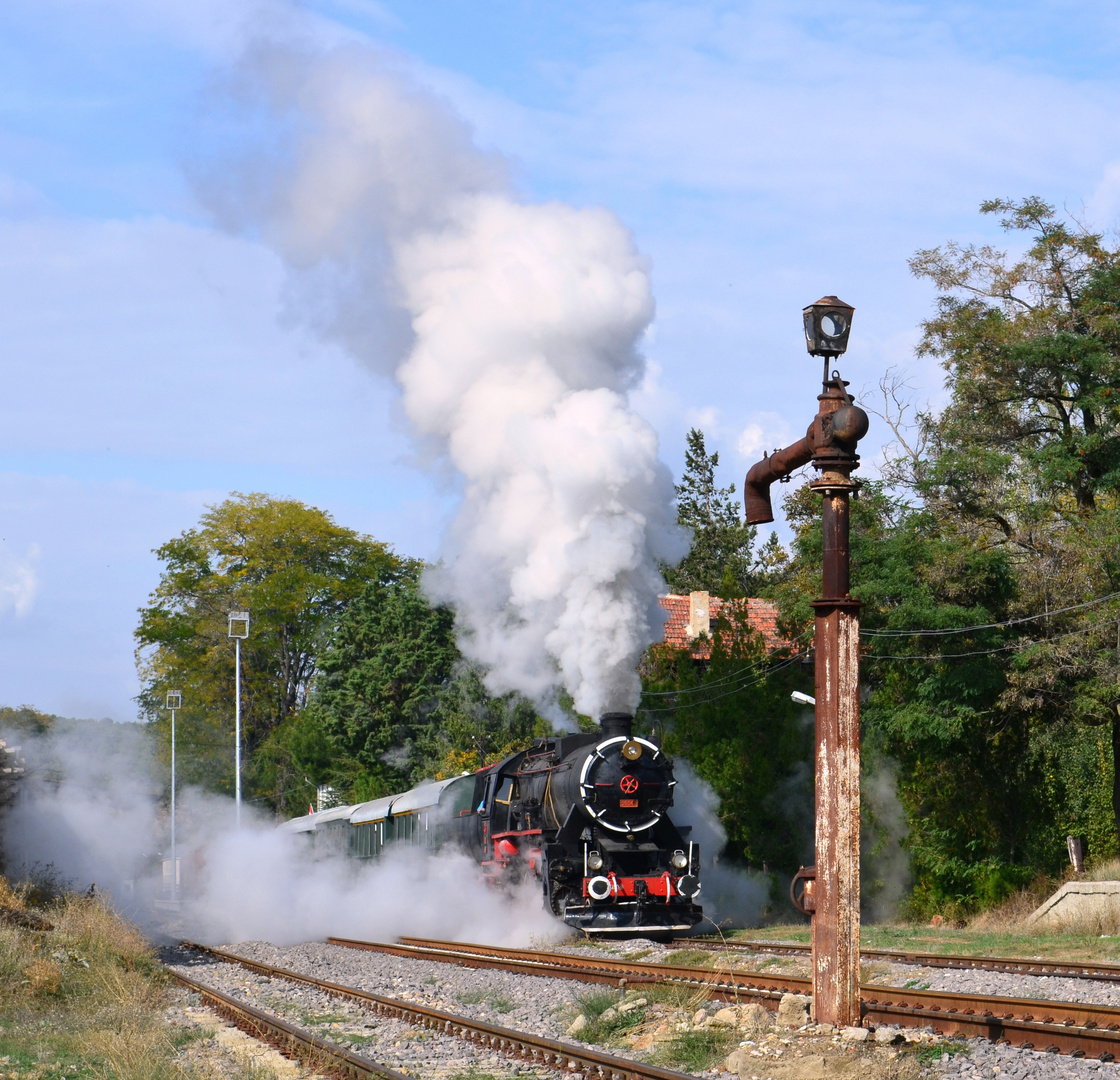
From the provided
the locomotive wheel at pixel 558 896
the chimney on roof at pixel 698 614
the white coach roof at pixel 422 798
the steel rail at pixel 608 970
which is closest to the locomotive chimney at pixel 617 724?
the locomotive wheel at pixel 558 896

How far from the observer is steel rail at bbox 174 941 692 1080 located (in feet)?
26.6

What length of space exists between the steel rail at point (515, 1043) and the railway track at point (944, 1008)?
1945 mm

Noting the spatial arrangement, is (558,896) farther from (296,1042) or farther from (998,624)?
(998,624)

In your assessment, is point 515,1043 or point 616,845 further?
point 616,845

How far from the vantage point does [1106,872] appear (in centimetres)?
2058

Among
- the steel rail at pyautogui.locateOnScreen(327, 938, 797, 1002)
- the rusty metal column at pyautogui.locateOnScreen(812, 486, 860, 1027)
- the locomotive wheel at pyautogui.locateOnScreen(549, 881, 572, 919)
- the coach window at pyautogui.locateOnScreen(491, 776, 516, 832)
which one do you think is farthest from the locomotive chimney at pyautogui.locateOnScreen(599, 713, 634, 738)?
the rusty metal column at pyautogui.locateOnScreen(812, 486, 860, 1027)

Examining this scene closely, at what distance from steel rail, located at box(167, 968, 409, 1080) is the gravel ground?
36 centimetres

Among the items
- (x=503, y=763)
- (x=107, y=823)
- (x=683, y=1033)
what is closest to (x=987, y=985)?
(x=683, y=1033)

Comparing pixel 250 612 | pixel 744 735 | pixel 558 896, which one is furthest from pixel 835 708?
pixel 250 612

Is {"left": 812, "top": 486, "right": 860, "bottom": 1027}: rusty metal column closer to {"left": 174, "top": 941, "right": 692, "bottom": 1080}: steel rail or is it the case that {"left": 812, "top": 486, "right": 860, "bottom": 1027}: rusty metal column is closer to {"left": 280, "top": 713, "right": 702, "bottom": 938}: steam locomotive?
{"left": 174, "top": 941, "right": 692, "bottom": 1080}: steel rail

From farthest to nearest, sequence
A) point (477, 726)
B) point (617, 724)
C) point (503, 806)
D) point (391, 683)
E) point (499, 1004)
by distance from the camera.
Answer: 1. point (391, 683)
2. point (477, 726)
3. point (503, 806)
4. point (617, 724)
5. point (499, 1004)

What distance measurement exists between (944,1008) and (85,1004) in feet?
27.2

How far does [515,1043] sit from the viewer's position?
31.5 ft

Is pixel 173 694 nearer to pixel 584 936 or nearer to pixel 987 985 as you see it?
pixel 584 936
